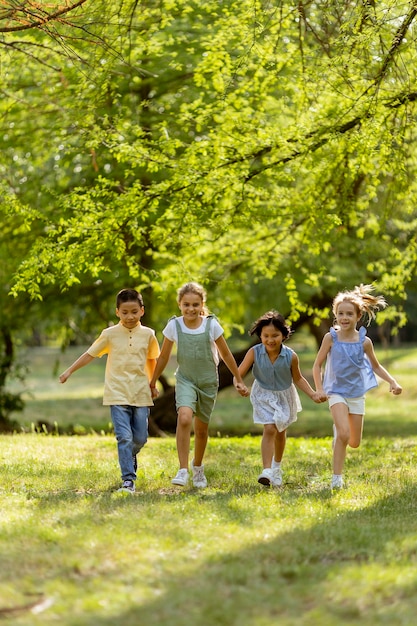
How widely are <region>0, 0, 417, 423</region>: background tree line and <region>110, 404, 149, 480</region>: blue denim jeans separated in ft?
8.92

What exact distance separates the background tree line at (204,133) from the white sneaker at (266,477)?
368 cm

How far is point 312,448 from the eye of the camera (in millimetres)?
11906

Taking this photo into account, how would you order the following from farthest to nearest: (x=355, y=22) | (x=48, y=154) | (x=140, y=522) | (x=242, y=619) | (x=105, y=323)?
(x=105, y=323)
(x=48, y=154)
(x=355, y=22)
(x=140, y=522)
(x=242, y=619)

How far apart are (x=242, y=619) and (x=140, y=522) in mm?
1807

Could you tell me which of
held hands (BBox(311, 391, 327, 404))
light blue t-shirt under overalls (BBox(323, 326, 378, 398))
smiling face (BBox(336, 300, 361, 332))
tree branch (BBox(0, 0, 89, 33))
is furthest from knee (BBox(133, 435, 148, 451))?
tree branch (BBox(0, 0, 89, 33))

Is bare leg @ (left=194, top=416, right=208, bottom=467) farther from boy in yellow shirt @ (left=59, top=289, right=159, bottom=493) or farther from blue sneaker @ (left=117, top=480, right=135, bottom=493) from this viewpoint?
blue sneaker @ (left=117, top=480, right=135, bottom=493)

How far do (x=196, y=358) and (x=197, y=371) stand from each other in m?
0.12

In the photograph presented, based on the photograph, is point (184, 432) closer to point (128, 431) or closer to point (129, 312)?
point (128, 431)

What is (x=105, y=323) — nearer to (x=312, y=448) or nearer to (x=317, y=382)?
(x=312, y=448)

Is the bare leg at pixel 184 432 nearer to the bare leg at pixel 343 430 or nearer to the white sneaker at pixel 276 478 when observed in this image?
the white sneaker at pixel 276 478

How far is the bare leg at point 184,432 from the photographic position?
25.7 feet

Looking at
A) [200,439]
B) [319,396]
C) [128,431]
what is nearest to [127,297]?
[128,431]

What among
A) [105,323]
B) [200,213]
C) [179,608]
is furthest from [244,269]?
[179,608]

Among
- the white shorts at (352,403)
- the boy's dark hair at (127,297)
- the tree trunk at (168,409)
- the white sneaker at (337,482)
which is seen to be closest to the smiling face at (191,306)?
the boy's dark hair at (127,297)
